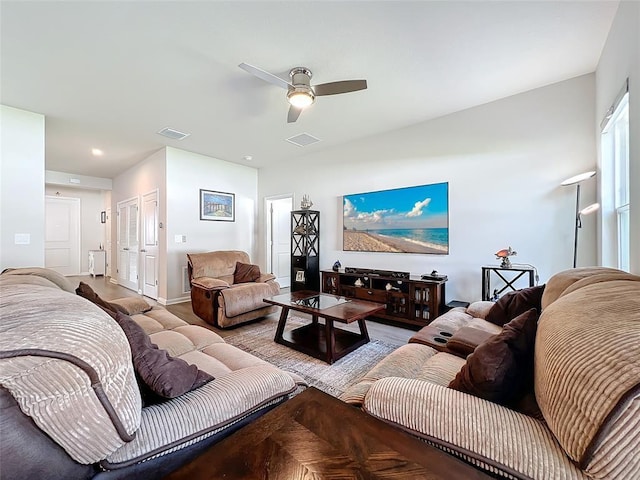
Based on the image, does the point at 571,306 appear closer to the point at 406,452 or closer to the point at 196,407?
the point at 406,452

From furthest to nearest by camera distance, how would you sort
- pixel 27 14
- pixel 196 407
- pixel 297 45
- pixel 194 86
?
pixel 194 86
pixel 297 45
pixel 27 14
pixel 196 407

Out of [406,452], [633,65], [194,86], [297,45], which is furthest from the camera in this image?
[194,86]

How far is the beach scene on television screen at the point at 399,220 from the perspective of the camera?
3645 mm

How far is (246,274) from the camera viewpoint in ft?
13.2

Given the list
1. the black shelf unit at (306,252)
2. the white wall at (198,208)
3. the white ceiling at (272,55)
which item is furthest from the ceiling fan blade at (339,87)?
the white wall at (198,208)

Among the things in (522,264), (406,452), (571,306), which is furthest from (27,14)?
(522,264)

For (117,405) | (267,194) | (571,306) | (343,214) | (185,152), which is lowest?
(117,405)

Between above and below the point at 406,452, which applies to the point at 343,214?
above

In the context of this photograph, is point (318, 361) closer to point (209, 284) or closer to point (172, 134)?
point (209, 284)

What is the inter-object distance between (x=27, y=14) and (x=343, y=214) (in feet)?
12.6

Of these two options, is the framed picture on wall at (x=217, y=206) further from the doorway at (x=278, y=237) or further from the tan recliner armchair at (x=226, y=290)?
the tan recliner armchair at (x=226, y=290)

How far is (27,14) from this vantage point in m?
1.87

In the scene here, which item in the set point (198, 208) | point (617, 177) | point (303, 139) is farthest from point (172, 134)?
point (617, 177)

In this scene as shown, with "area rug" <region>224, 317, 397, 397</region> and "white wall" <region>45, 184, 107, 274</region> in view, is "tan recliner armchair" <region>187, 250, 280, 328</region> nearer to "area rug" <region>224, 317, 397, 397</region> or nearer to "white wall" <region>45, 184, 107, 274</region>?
"area rug" <region>224, 317, 397, 397</region>
